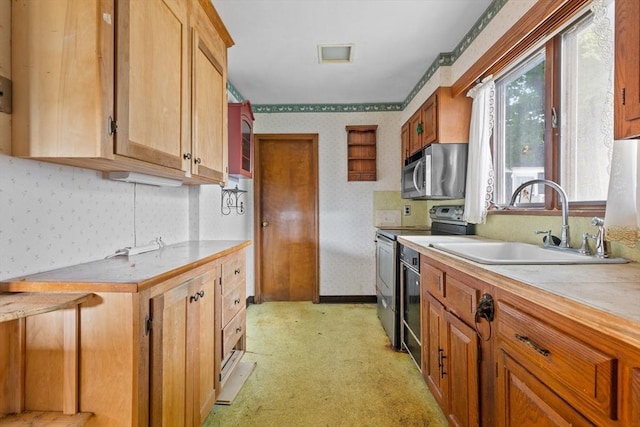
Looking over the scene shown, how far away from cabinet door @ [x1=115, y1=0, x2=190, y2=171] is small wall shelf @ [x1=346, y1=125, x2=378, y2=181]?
2.33m

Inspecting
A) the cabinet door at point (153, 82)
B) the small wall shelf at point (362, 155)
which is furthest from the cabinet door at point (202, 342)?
the small wall shelf at point (362, 155)

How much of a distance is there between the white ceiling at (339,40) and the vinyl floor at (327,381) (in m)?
2.48

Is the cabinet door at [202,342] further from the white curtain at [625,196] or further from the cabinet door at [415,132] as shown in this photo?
the cabinet door at [415,132]

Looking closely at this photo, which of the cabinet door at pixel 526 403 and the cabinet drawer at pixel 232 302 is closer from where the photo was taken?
the cabinet door at pixel 526 403

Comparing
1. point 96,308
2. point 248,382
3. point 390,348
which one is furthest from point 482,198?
point 96,308

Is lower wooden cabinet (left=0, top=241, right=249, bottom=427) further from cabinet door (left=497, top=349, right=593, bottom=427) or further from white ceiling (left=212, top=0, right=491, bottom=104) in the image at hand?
white ceiling (left=212, top=0, right=491, bottom=104)

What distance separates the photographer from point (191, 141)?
161cm

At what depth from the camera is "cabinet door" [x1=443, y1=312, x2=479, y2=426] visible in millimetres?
1212

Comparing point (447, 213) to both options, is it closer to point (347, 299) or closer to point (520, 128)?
point (520, 128)

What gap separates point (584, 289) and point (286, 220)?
Answer: 316cm

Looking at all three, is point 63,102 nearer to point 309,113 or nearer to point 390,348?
point 390,348

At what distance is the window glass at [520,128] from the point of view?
69.6 inches

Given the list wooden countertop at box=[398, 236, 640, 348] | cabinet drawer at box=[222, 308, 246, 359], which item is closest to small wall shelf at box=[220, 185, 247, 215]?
cabinet drawer at box=[222, 308, 246, 359]

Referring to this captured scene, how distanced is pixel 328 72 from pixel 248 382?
2679 millimetres
